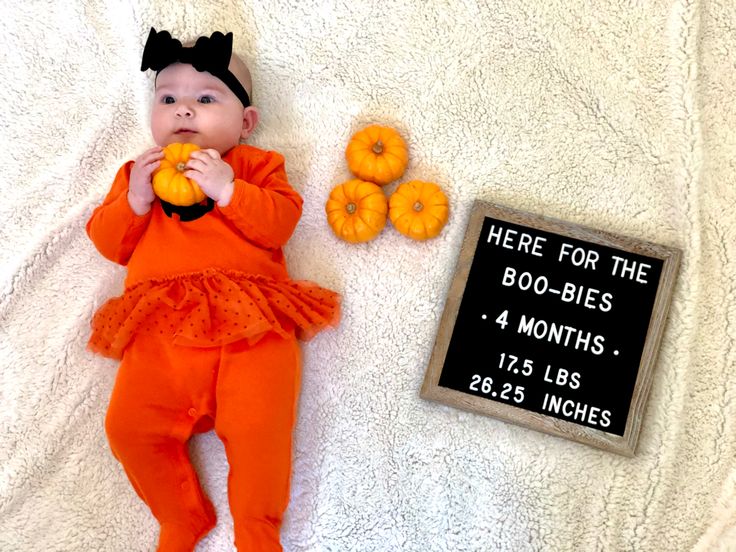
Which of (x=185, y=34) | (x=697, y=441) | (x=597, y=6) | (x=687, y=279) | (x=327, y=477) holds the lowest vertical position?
(x=327, y=477)

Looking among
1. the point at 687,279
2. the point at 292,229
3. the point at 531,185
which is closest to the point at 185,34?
the point at 292,229

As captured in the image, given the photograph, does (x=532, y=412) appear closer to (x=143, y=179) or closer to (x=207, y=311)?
(x=207, y=311)

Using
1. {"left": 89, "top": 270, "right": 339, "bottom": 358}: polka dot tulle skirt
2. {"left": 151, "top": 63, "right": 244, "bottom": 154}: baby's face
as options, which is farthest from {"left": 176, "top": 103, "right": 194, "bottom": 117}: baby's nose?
{"left": 89, "top": 270, "right": 339, "bottom": 358}: polka dot tulle skirt

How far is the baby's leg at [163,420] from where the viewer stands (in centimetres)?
128

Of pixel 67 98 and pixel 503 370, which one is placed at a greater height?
pixel 67 98

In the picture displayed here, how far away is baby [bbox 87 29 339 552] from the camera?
1273 millimetres

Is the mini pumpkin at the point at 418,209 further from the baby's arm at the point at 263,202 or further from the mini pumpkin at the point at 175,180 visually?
the mini pumpkin at the point at 175,180

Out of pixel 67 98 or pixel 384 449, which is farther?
pixel 67 98

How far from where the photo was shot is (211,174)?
50.1 inches

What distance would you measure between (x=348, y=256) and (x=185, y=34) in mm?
617

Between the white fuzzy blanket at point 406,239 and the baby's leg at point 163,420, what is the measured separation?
8 cm

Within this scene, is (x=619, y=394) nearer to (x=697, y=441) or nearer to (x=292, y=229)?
(x=697, y=441)

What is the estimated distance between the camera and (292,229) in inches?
54.6

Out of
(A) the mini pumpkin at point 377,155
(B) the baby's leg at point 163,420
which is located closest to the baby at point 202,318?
(B) the baby's leg at point 163,420
